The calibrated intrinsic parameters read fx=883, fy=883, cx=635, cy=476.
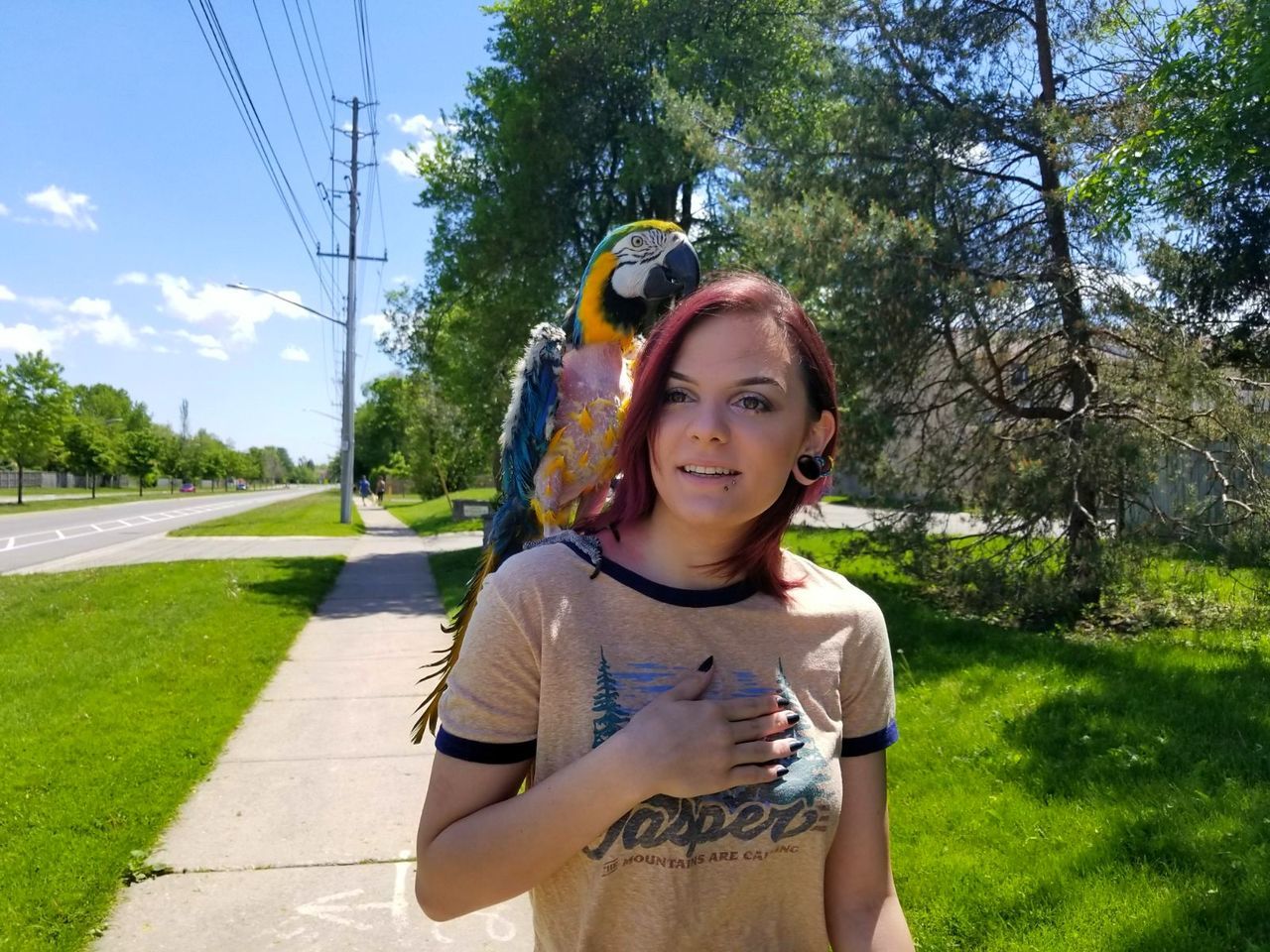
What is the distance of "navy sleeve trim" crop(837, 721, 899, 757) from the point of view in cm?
129

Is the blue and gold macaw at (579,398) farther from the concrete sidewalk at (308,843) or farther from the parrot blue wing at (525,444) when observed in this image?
the concrete sidewalk at (308,843)

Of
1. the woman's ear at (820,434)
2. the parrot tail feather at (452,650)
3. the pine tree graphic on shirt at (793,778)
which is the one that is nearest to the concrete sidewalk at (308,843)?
the parrot tail feather at (452,650)

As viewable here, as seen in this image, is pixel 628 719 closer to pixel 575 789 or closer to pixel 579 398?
pixel 575 789

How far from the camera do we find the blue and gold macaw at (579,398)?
7.55ft

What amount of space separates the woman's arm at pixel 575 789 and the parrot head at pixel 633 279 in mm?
1368

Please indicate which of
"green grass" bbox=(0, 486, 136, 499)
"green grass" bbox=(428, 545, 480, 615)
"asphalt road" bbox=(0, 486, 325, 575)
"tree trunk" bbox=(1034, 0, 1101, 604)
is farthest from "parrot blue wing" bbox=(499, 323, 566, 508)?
"green grass" bbox=(0, 486, 136, 499)

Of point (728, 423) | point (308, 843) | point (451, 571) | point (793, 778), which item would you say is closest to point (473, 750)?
point (793, 778)

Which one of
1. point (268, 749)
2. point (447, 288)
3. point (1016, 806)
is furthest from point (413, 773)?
point (447, 288)

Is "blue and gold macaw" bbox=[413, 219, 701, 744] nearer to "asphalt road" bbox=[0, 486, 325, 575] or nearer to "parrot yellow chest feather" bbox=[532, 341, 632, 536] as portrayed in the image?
"parrot yellow chest feather" bbox=[532, 341, 632, 536]

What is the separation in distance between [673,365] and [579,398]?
47.4 inches

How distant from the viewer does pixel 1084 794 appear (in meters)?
3.80

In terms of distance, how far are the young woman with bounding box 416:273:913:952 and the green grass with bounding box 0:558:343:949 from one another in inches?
115

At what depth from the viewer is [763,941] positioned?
1181 millimetres

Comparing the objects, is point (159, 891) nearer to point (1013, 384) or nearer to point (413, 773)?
point (413, 773)
